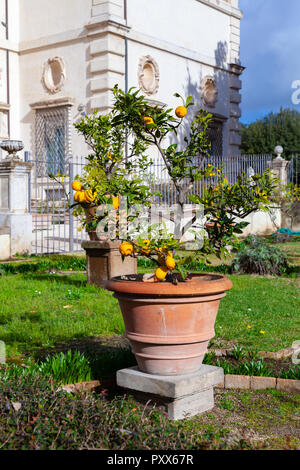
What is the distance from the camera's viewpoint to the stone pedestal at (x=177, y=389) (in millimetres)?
3326

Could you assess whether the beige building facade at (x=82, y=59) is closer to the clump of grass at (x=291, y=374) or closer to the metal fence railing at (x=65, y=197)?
the metal fence railing at (x=65, y=197)

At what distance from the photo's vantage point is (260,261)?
950 cm

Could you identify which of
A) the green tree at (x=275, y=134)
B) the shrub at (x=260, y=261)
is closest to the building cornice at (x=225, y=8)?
the green tree at (x=275, y=134)

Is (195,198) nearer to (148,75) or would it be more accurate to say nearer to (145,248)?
(145,248)

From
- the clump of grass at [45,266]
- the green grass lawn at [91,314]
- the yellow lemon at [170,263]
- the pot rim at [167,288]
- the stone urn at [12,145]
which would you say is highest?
the stone urn at [12,145]

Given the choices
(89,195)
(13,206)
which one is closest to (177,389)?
(89,195)

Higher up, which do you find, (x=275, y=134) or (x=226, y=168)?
(x=275, y=134)

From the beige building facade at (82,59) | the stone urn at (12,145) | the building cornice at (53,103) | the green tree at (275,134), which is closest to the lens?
the stone urn at (12,145)

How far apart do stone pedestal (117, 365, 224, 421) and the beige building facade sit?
543 inches

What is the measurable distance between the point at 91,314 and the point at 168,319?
298 cm

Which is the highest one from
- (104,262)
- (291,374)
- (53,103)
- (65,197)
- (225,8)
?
(225,8)

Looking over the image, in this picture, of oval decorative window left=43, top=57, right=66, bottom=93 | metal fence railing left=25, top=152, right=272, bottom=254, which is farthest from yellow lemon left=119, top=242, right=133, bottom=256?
oval decorative window left=43, top=57, right=66, bottom=93

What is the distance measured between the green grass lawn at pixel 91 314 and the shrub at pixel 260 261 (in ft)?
2.93

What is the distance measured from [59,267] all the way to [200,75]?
13648mm
